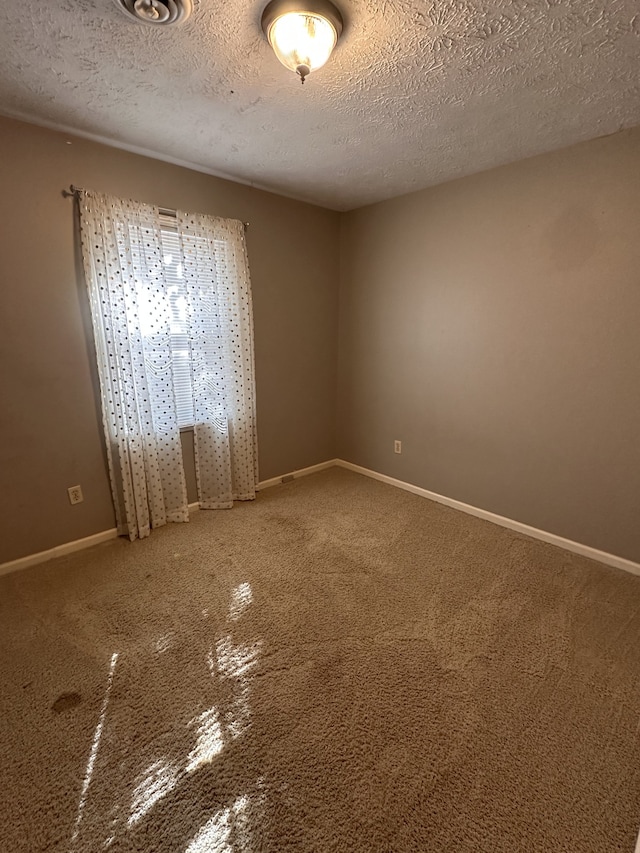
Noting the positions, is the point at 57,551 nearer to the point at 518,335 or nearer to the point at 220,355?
the point at 220,355

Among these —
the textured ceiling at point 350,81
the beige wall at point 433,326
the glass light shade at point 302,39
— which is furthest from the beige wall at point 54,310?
the glass light shade at point 302,39

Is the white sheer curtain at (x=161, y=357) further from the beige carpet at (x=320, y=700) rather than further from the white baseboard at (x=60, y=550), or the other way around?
the beige carpet at (x=320, y=700)

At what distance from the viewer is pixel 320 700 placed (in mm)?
1486

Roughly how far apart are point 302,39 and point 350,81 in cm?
37

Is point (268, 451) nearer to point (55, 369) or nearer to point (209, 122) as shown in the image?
point (55, 369)

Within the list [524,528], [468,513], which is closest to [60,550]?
[468,513]

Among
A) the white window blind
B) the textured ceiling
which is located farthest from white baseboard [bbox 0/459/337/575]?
the textured ceiling

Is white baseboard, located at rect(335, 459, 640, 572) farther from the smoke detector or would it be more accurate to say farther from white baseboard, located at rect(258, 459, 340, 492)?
the smoke detector

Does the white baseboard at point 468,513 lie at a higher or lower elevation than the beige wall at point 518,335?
lower

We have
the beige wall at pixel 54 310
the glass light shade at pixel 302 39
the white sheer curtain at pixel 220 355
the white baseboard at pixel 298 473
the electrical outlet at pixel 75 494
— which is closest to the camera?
the glass light shade at pixel 302 39

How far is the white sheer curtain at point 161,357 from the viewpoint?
89.5 inches

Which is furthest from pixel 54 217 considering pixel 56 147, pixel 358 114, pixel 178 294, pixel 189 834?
pixel 189 834

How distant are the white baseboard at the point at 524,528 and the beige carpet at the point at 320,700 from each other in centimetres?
9

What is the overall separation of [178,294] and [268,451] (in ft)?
4.74
